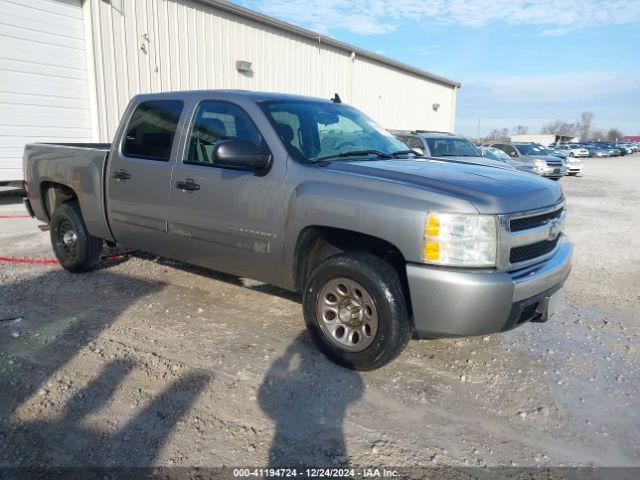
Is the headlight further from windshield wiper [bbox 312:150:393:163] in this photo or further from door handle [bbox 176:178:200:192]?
door handle [bbox 176:178:200:192]

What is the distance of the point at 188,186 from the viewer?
4387 mm

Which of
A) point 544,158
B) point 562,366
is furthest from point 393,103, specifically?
point 562,366

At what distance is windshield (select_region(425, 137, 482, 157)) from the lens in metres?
11.0

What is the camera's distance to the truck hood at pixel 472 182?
10.4 ft

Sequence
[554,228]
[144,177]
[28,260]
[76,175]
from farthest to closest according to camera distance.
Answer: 1. [28,260]
2. [76,175]
3. [144,177]
4. [554,228]

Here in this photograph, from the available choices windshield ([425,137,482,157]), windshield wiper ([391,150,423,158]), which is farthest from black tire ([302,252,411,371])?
windshield ([425,137,482,157])

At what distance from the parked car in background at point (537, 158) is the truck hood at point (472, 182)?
55.1 ft

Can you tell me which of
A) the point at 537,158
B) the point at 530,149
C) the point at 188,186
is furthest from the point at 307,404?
the point at 530,149

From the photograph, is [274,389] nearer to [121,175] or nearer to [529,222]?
[529,222]

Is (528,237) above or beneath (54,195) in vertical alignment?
above

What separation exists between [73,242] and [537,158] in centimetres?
1890

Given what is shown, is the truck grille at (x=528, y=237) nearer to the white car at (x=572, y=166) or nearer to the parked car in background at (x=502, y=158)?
the parked car in background at (x=502, y=158)

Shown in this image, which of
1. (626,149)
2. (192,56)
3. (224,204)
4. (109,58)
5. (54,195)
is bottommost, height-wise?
(626,149)

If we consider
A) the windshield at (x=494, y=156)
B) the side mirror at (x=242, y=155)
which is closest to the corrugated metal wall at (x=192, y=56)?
the windshield at (x=494, y=156)
